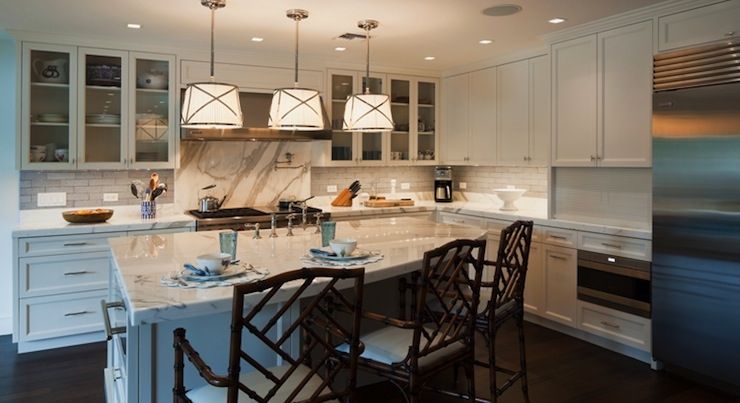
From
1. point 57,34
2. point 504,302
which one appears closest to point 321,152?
point 57,34

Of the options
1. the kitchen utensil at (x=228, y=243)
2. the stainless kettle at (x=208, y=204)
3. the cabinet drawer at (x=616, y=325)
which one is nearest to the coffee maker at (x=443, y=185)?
the cabinet drawer at (x=616, y=325)

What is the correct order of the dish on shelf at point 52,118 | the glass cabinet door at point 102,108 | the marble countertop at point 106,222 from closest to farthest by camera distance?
the marble countertop at point 106,222 → the dish on shelf at point 52,118 → the glass cabinet door at point 102,108

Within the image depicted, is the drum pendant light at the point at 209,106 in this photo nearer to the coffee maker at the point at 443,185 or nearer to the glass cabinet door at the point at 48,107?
the glass cabinet door at the point at 48,107

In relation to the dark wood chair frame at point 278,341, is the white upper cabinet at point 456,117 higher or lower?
higher

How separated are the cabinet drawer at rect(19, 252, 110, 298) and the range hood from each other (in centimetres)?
120

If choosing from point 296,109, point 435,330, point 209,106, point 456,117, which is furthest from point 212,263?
point 456,117

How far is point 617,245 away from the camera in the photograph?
382cm

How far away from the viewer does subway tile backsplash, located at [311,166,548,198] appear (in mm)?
5336

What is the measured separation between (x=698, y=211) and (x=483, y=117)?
2511 mm

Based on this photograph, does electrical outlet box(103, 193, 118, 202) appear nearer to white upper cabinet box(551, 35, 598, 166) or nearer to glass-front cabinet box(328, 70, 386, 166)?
glass-front cabinet box(328, 70, 386, 166)

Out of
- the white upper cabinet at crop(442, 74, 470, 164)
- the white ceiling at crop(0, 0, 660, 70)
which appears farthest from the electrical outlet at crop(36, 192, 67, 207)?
the white upper cabinet at crop(442, 74, 470, 164)

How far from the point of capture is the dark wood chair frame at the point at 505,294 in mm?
2643

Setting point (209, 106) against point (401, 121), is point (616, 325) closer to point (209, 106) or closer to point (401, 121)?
point (401, 121)

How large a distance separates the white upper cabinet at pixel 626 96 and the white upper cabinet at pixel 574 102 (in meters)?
0.08
